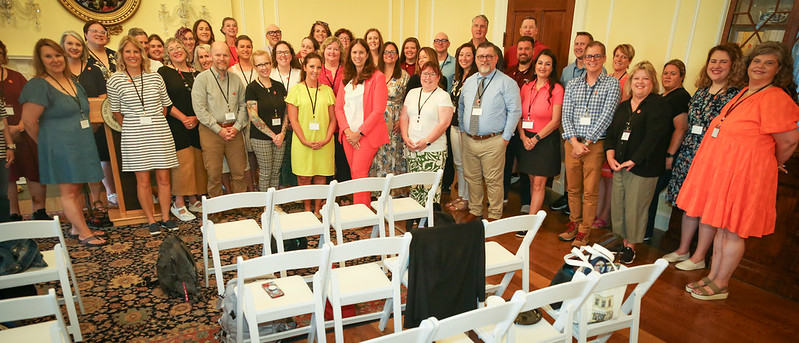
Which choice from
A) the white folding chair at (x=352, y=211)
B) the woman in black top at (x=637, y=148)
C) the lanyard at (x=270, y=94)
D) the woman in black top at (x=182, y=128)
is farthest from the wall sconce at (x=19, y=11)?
the woman in black top at (x=637, y=148)

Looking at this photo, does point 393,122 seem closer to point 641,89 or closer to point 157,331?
point 641,89

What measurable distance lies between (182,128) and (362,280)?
9.49ft

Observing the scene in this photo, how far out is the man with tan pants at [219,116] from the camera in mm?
3992

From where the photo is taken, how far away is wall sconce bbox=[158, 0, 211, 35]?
6.24m

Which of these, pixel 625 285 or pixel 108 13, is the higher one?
pixel 108 13

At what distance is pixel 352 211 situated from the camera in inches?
128

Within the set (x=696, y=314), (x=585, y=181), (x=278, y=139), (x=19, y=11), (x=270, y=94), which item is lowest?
(x=696, y=314)

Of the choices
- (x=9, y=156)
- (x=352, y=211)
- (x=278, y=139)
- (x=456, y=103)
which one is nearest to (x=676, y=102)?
(x=456, y=103)

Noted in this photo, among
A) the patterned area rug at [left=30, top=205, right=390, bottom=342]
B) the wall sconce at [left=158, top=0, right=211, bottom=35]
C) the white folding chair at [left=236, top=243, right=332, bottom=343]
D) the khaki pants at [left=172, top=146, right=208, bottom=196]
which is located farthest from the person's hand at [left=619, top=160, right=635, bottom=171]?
the wall sconce at [left=158, top=0, right=211, bottom=35]

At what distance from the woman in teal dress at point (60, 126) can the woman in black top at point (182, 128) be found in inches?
27.2

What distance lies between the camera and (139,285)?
3.07 metres

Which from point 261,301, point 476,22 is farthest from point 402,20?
point 261,301

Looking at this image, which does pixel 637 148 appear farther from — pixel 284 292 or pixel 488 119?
pixel 284 292

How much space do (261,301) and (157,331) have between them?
1.03 m
